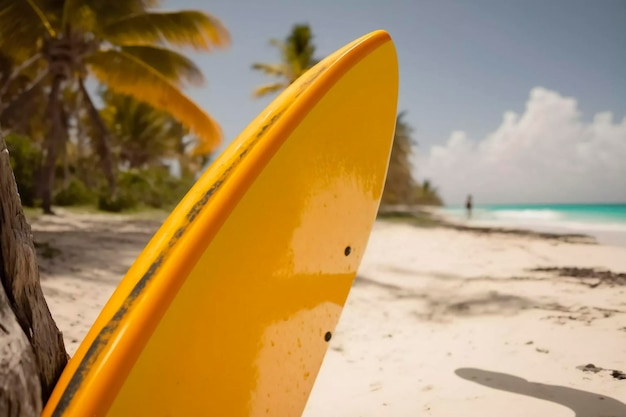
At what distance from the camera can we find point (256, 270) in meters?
0.99

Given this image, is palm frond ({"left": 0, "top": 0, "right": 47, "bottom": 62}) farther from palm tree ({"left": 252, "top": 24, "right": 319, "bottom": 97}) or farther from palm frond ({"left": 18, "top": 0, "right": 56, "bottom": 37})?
palm tree ({"left": 252, "top": 24, "right": 319, "bottom": 97})

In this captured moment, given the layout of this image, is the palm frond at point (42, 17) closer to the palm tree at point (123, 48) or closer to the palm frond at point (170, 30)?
the palm tree at point (123, 48)

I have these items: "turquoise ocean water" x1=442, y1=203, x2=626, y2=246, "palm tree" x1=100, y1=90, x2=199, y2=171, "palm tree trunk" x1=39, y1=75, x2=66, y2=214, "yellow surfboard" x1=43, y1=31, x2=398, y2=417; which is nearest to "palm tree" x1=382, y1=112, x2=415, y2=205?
"turquoise ocean water" x1=442, y1=203, x2=626, y2=246

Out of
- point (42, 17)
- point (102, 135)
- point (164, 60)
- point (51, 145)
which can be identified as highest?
point (42, 17)

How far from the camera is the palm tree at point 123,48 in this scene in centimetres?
784

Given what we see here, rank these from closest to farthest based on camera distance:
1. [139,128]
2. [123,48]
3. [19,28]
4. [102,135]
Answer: [19,28]
[123,48]
[102,135]
[139,128]

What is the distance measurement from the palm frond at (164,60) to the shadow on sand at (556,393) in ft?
26.3

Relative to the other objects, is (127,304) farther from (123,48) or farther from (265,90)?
(265,90)

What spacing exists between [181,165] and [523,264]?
2245 cm

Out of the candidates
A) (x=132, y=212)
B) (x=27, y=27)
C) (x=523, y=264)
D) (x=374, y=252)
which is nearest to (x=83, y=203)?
(x=132, y=212)

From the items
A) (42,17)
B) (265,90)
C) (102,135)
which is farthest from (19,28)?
(265,90)

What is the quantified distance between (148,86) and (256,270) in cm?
828

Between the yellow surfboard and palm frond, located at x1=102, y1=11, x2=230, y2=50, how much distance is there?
774cm

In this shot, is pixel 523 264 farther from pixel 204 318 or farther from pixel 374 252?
pixel 204 318
